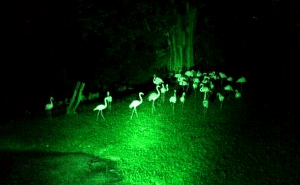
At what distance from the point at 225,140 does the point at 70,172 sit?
4821 millimetres

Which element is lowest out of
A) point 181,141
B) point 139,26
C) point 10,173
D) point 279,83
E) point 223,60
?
point 10,173

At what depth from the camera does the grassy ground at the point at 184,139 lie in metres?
10.1

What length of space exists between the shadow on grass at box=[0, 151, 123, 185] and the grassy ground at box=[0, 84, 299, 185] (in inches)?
13.3

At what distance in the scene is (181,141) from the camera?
39.4 ft

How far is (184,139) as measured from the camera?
1213cm

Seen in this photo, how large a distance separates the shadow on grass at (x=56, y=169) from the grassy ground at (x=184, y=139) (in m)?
0.34

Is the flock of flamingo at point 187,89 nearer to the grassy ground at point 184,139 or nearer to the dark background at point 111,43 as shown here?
the grassy ground at point 184,139

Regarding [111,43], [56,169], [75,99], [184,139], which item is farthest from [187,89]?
[56,169]

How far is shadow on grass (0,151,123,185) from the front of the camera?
10344mm

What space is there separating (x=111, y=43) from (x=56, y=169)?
13.8 m

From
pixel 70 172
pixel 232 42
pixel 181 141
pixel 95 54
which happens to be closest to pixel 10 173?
pixel 70 172

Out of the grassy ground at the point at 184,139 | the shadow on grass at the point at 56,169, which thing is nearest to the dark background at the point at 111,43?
the grassy ground at the point at 184,139

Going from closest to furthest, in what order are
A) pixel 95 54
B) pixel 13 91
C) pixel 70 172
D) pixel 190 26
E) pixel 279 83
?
pixel 70 172
pixel 279 83
pixel 190 26
pixel 13 91
pixel 95 54

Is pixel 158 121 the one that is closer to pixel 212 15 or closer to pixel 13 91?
pixel 212 15
